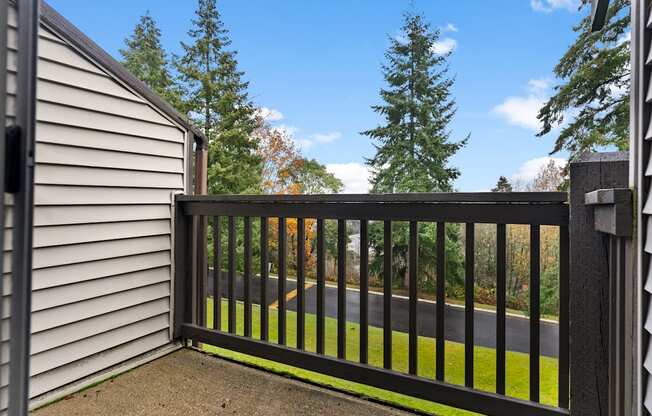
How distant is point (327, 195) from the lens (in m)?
2.02

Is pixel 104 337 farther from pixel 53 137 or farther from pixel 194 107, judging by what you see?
pixel 194 107

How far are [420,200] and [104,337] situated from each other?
6.46 ft

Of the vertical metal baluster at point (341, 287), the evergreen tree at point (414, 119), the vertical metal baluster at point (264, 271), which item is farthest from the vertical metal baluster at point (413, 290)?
the evergreen tree at point (414, 119)

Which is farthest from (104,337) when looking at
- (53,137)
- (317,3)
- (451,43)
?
(451,43)

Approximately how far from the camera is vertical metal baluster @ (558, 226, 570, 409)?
5.10ft

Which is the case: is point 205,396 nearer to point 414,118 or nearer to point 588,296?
point 588,296

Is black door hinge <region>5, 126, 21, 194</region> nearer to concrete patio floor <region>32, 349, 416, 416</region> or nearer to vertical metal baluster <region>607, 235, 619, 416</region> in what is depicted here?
vertical metal baluster <region>607, 235, 619, 416</region>

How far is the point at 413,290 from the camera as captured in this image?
187 cm

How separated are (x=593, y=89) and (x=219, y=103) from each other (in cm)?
699

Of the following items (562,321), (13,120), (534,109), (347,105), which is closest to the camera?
(13,120)

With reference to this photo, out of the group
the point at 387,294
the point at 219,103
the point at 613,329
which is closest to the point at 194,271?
the point at 387,294

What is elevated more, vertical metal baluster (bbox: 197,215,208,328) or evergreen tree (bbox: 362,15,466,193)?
evergreen tree (bbox: 362,15,466,193)

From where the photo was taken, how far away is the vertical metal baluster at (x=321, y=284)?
210cm

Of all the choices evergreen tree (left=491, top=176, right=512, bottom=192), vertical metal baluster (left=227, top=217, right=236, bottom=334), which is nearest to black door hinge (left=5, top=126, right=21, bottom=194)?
vertical metal baluster (left=227, top=217, right=236, bottom=334)
